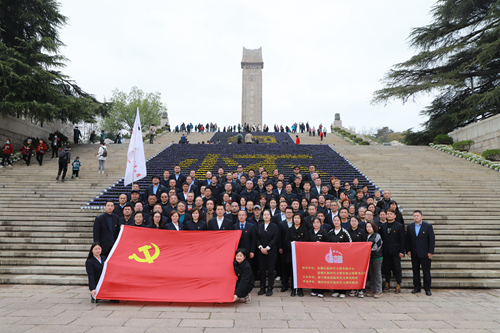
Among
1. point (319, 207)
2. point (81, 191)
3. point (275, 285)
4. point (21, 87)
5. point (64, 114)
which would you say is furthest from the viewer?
point (64, 114)

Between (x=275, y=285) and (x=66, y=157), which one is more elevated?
(x=66, y=157)

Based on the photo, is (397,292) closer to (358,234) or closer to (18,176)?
(358,234)

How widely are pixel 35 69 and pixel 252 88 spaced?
1545 inches

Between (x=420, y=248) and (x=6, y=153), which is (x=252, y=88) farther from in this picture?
(x=420, y=248)

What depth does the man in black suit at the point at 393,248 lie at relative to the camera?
6316 millimetres

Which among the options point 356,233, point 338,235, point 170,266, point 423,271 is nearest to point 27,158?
point 170,266

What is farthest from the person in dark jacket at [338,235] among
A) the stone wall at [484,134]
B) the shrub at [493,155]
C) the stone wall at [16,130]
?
the stone wall at [16,130]

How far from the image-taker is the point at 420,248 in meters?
6.28

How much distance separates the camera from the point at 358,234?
241 inches

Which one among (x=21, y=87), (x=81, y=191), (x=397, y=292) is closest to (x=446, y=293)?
(x=397, y=292)

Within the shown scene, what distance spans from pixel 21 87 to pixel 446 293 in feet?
68.6

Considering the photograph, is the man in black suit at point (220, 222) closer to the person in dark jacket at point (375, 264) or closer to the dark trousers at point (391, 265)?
the person in dark jacket at point (375, 264)

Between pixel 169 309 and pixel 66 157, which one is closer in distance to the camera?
pixel 169 309

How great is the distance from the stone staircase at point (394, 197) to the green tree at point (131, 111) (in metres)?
35.9
